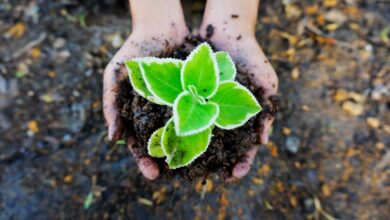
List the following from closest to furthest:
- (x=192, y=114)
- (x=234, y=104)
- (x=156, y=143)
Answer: (x=192, y=114), (x=234, y=104), (x=156, y=143)

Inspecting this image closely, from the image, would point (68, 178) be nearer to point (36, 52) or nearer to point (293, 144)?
point (36, 52)

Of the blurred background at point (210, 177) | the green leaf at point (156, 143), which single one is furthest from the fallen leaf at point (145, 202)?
the green leaf at point (156, 143)

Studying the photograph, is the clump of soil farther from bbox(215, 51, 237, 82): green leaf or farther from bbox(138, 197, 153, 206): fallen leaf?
bbox(138, 197, 153, 206): fallen leaf

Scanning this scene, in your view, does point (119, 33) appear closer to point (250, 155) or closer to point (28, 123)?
point (28, 123)

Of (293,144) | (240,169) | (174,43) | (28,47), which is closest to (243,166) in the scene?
(240,169)

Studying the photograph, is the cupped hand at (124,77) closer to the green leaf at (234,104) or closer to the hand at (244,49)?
the hand at (244,49)

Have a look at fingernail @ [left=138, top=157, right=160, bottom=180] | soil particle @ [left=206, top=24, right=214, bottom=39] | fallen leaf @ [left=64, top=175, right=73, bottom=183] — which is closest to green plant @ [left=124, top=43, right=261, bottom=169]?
fingernail @ [left=138, top=157, right=160, bottom=180]
